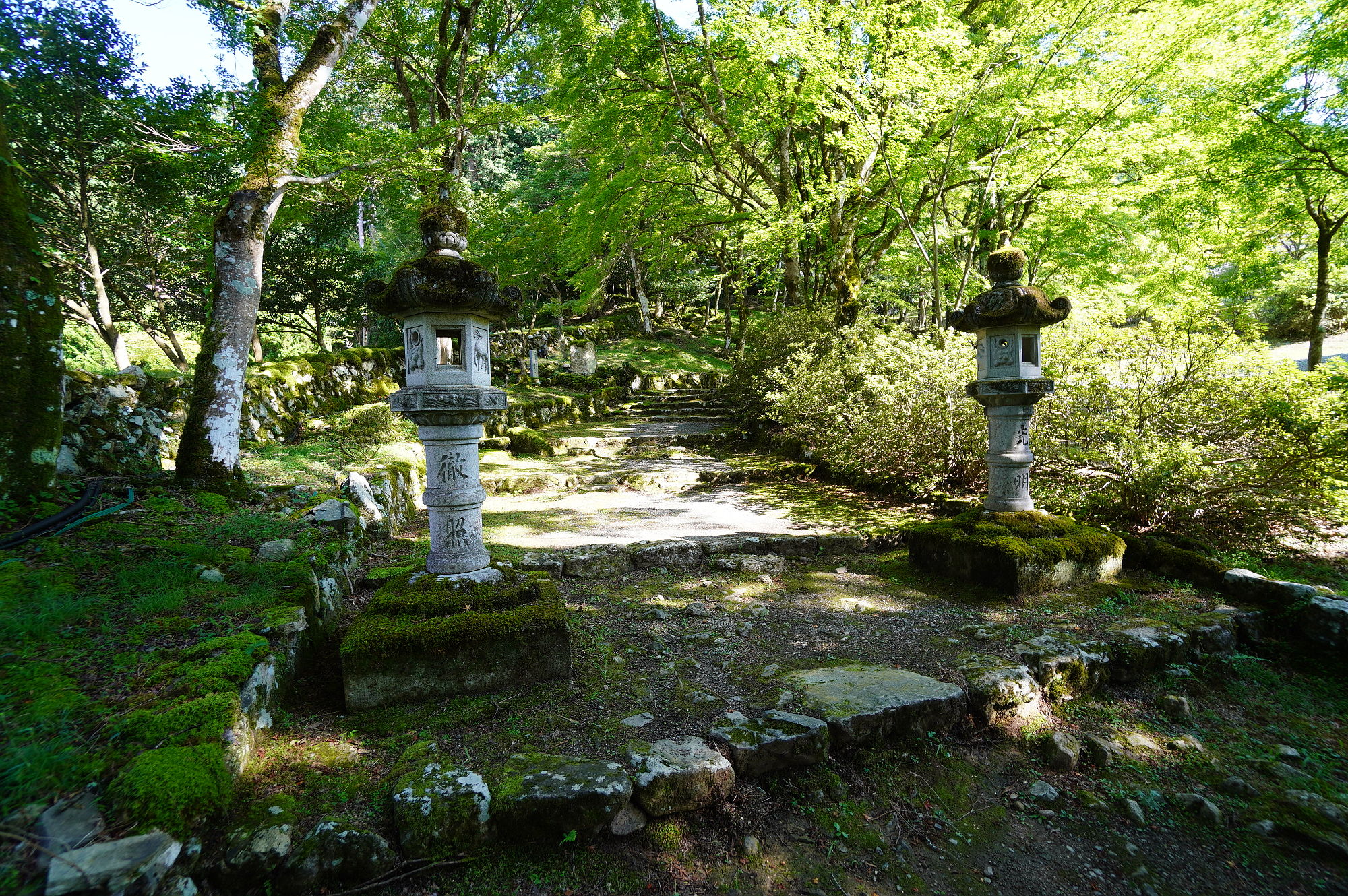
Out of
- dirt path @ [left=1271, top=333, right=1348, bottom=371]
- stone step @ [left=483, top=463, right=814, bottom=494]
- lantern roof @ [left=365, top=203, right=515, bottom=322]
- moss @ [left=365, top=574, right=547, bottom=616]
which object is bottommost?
moss @ [left=365, top=574, right=547, bottom=616]

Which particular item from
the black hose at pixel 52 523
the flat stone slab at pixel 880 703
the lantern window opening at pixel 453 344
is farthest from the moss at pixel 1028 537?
the black hose at pixel 52 523

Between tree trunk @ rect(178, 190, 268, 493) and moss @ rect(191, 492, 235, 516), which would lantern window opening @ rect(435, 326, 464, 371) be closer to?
moss @ rect(191, 492, 235, 516)

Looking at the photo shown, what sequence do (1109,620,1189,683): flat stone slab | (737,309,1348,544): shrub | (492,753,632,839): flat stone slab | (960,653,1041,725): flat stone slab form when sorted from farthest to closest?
1. (737,309,1348,544): shrub
2. (1109,620,1189,683): flat stone slab
3. (960,653,1041,725): flat stone slab
4. (492,753,632,839): flat stone slab

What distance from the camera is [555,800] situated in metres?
2.22

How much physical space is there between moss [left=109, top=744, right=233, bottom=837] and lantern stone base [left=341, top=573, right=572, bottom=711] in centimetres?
75

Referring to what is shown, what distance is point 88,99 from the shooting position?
7.82 metres

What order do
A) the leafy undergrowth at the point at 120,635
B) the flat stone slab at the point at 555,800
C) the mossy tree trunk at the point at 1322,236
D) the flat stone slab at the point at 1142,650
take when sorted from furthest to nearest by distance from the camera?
1. the mossy tree trunk at the point at 1322,236
2. the flat stone slab at the point at 1142,650
3. the flat stone slab at the point at 555,800
4. the leafy undergrowth at the point at 120,635

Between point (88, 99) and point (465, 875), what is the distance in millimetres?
11391

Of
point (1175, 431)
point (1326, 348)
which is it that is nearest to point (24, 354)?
point (1175, 431)

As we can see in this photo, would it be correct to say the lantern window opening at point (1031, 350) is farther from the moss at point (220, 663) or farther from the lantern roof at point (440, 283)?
the moss at point (220, 663)

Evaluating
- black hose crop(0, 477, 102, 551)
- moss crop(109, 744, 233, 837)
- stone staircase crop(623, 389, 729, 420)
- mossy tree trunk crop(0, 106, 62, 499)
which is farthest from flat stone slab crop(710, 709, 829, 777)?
stone staircase crop(623, 389, 729, 420)

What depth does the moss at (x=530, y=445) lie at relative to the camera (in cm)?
1156

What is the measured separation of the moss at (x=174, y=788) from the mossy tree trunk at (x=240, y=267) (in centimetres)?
406

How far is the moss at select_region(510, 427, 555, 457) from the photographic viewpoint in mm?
11562
